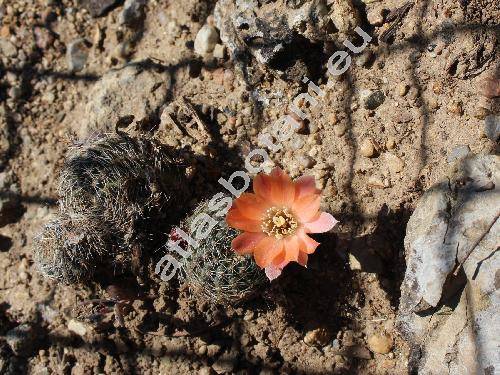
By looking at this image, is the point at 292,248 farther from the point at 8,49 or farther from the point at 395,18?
the point at 8,49

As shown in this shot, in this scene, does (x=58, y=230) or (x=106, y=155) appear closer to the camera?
(x=106, y=155)

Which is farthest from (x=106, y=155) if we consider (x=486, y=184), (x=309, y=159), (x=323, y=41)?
(x=486, y=184)

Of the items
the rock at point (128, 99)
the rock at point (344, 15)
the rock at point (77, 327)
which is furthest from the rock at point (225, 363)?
the rock at point (344, 15)

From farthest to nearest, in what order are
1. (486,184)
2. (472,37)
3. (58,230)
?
(58,230)
(472,37)
(486,184)

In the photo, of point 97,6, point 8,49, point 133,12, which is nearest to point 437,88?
point 133,12

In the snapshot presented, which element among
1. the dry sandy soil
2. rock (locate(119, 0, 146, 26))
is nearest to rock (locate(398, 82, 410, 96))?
the dry sandy soil

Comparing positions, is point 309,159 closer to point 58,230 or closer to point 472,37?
point 472,37
